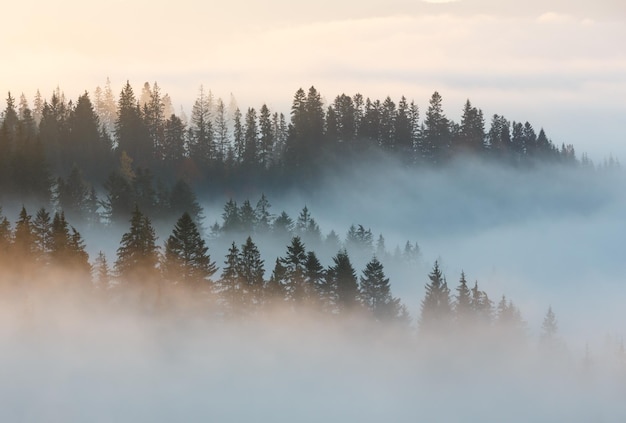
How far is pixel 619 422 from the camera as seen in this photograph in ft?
384

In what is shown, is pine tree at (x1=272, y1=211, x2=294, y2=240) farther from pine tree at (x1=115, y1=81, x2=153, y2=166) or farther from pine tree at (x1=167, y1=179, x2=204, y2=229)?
pine tree at (x1=115, y1=81, x2=153, y2=166)

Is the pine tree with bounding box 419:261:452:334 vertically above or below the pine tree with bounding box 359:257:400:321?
below

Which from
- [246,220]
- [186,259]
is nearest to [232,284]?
[186,259]

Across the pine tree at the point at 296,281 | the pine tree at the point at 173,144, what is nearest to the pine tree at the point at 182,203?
the pine tree at the point at 296,281

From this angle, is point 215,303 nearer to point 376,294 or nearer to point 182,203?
point 376,294

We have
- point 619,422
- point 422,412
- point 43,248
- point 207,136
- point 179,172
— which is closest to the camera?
point 43,248

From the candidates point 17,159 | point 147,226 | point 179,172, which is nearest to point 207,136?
point 179,172

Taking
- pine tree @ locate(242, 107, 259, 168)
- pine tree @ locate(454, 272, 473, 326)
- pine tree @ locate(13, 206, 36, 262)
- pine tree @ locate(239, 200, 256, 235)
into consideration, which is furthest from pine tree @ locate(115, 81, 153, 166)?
pine tree @ locate(13, 206, 36, 262)

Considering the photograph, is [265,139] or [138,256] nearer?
[138,256]

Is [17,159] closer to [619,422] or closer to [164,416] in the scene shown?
[164,416]

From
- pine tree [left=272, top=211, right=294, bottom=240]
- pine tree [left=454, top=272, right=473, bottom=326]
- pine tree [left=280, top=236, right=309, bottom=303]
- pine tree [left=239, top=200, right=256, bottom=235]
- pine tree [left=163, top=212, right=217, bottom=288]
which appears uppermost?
pine tree [left=163, top=212, right=217, bottom=288]

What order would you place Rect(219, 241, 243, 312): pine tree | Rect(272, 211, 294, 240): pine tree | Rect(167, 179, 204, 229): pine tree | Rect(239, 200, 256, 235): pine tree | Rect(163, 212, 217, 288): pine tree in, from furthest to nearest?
Rect(272, 211, 294, 240): pine tree, Rect(239, 200, 256, 235): pine tree, Rect(167, 179, 204, 229): pine tree, Rect(219, 241, 243, 312): pine tree, Rect(163, 212, 217, 288): pine tree

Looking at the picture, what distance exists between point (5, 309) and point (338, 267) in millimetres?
26303

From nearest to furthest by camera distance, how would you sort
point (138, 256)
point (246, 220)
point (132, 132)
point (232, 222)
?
point (138, 256)
point (232, 222)
point (246, 220)
point (132, 132)
